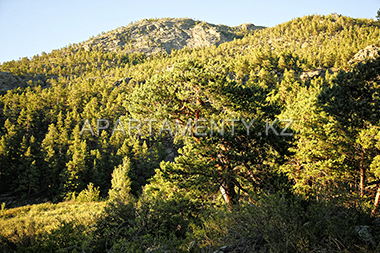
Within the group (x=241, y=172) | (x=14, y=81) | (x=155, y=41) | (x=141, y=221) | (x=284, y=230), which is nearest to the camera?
(x=284, y=230)

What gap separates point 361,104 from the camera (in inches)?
280

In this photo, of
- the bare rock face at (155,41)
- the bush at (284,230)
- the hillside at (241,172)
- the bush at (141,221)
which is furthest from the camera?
the bare rock face at (155,41)

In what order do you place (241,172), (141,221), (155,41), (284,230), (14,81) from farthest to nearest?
(155,41)
(14,81)
(241,172)
(141,221)
(284,230)

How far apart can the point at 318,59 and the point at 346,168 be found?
7105 centimetres

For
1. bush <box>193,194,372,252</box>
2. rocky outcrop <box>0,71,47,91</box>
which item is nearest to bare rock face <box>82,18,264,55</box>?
rocky outcrop <box>0,71,47,91</box>

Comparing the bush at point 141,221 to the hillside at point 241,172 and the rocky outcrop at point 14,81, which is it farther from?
the rocky outcrop at point 14,81

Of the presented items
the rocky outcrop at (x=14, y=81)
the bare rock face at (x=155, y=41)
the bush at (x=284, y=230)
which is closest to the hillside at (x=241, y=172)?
the bush at (x=284, y=230)

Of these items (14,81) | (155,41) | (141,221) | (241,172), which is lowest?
(241,172)

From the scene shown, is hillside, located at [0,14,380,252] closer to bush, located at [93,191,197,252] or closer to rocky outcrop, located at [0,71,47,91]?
bush, located at [93,191,197,252]

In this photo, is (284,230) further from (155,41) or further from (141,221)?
(155,41)

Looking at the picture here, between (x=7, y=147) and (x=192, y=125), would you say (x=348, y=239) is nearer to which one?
(x=192, y=125)

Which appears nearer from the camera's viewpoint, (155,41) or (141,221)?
(141,221)

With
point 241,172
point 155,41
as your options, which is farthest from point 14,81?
point 241,172

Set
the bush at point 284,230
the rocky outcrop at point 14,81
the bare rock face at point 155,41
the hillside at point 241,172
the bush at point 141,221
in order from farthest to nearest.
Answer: the bare rock face at point 155,41, the rocky outcrop at point 14,81, the bush at point 141,221, the hillside at point 241,172, the bush at point 284,230
